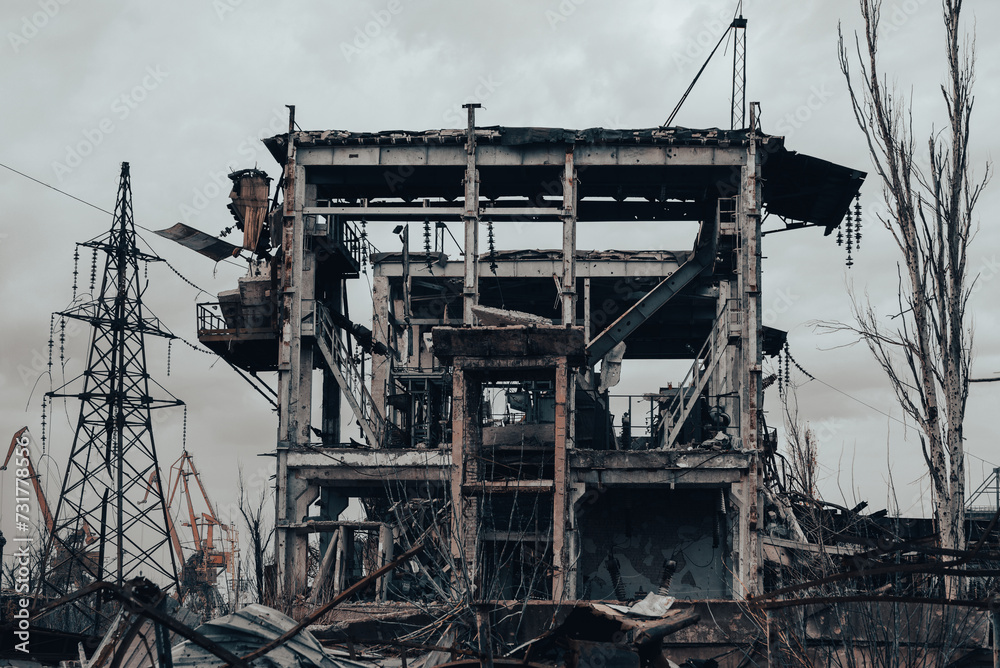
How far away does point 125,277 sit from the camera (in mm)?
27594

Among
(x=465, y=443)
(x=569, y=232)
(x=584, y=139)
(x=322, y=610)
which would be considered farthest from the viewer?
(x=584, y=139)

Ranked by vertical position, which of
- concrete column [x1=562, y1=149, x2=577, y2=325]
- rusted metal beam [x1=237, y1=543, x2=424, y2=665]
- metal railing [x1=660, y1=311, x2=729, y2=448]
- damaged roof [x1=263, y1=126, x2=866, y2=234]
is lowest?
rusted metal beam [x1=237, y1=543, x2=424, y2=665]

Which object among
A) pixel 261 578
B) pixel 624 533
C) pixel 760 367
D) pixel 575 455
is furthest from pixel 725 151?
pixel 261 578

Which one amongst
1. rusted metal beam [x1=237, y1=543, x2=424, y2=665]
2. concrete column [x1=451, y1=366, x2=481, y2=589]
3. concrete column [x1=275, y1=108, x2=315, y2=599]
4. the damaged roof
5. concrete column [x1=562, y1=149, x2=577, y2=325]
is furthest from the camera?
the damaged roof

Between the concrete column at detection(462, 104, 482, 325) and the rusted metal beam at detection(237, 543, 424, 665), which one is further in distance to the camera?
the concrete column at detection(462, 104, 482, 325)

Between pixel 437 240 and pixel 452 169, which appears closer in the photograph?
pixel 452 169

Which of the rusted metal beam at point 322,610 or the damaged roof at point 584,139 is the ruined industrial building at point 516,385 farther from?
the rusted metal beam at point 322,610

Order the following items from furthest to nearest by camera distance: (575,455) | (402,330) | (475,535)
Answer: (402,330), (575,455), (475,535)

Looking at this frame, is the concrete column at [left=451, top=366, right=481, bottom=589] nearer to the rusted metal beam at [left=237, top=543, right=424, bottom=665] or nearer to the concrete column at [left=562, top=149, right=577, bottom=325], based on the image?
the concrete column at [left=562, top=149, right=577, bottom=325]

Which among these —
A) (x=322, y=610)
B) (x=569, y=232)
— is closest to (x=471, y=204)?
(x=569, y=232)

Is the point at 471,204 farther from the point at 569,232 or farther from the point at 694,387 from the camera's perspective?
the point at 694,387

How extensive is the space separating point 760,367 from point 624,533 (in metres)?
6.35

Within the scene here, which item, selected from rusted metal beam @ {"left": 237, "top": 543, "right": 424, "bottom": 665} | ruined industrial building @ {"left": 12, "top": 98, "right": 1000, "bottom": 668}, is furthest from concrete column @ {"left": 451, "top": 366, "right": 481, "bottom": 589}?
rusted metal beam @ {"left": 237, "top": 543, "right": 424, "bottom": 665}

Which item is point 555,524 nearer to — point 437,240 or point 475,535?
A: point 475,535
